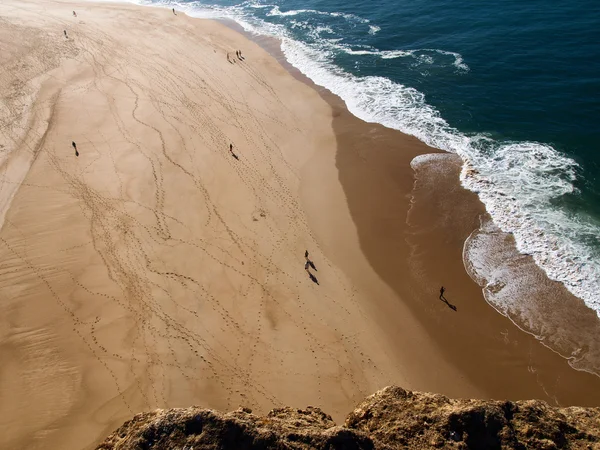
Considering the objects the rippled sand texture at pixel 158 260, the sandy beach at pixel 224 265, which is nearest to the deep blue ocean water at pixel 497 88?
the sandy beach at pixel 224 265

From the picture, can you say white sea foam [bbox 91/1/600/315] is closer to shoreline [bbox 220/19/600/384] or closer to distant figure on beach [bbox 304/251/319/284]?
shoreline [bbox 220/19/600/384]

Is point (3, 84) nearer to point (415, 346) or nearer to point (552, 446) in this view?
point (415, 346)

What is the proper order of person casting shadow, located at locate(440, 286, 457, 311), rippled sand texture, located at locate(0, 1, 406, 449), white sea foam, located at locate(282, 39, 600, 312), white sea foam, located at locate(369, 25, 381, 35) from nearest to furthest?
rippled sand texture, located at locate(0, 1, 406, 449) → person casting shadow, located at locate(440, 286, 457, 311) → white sea foam, located at locate(282, 39, 600, 312) → white sea foam, located at locate(369, 25, 381, 35)

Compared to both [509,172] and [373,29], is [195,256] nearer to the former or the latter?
[509,172]

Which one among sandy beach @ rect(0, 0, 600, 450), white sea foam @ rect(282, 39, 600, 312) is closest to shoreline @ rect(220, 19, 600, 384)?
sandy beach @ rect(0, 0, 600, 450)

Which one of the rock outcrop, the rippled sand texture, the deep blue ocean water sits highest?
the deep blue ocean water

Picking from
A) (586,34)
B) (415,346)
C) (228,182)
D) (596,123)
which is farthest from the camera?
(586,34)

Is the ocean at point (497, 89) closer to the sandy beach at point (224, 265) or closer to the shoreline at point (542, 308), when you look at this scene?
the shoreline at point (542, 308)

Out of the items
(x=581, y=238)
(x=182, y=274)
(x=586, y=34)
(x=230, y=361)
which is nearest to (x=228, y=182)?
(x=182, y=274)
